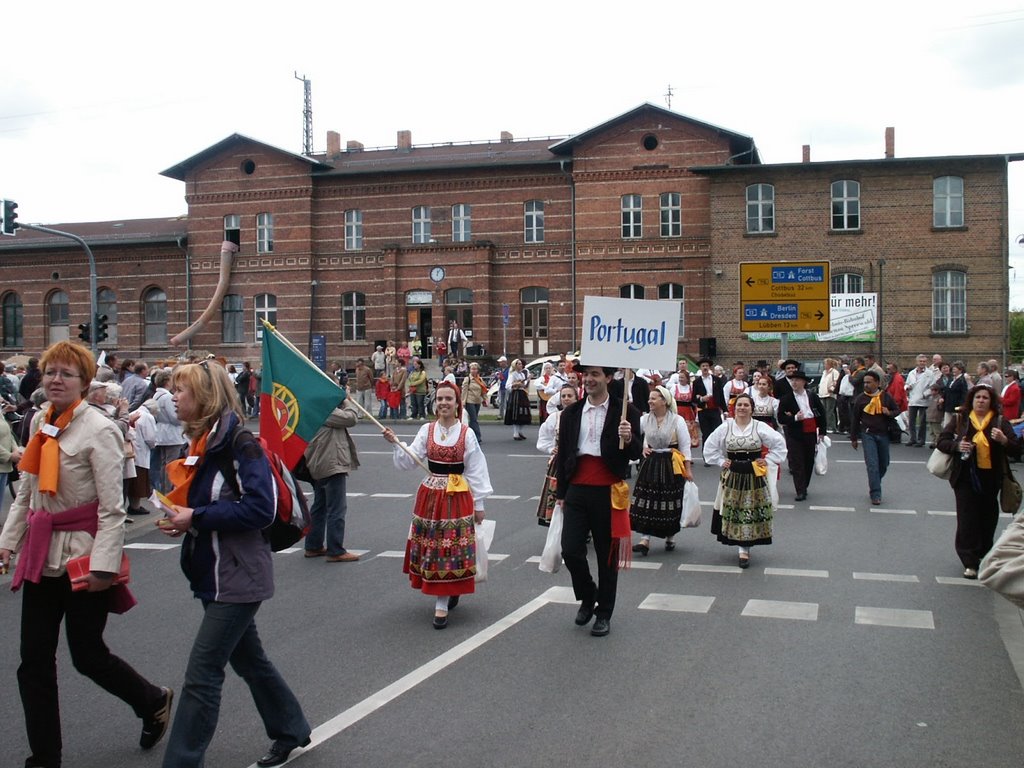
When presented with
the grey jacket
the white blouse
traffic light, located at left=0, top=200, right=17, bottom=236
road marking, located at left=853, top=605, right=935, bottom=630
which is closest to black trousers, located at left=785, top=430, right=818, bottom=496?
road marking, located at left=853, top=605, right=935, bottom=630

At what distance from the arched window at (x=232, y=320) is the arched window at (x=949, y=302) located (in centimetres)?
2984

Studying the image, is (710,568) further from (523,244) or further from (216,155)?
(216,155)

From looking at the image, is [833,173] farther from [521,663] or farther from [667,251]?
[521,663]

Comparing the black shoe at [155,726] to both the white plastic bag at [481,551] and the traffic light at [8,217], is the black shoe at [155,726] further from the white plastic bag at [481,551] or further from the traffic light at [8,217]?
the traffic light at [8,217]

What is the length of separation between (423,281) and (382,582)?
3703cm

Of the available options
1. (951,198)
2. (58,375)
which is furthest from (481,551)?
(951,198)

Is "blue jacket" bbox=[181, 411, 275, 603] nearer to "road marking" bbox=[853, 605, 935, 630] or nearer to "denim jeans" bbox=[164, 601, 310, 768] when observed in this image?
"denim jeans" bbox=[164, 601, 310, 768]

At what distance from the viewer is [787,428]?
46.9ft

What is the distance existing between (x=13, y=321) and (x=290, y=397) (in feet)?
169

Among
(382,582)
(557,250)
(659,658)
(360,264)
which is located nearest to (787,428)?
(382,582)

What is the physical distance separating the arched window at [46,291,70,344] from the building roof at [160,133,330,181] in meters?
8.94

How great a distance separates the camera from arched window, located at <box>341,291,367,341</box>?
4628cm

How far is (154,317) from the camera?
4956cm

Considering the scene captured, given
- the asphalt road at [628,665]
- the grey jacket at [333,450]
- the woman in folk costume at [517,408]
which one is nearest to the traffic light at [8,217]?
the woman in folk costume at [517,408]
